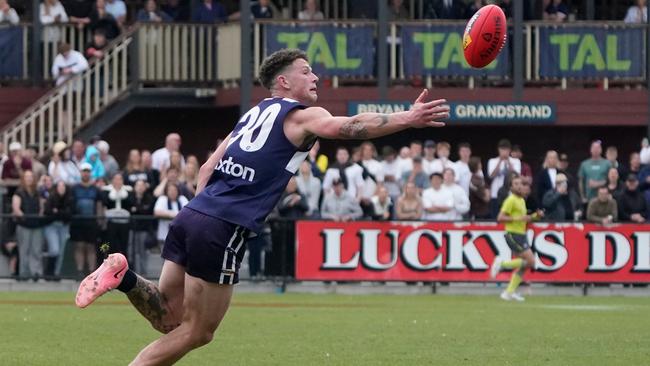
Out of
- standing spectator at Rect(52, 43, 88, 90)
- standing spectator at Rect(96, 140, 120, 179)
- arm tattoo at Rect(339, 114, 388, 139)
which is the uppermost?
standing spectator at Rect(52, 43, 88, 90)

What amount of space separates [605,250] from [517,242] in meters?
2.02

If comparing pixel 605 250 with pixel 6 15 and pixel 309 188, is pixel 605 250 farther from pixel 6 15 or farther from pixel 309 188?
pixel 6 15

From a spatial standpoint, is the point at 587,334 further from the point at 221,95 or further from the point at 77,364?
the point at 221,95

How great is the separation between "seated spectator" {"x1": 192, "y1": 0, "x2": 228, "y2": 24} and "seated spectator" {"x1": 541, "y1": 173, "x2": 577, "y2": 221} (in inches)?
283

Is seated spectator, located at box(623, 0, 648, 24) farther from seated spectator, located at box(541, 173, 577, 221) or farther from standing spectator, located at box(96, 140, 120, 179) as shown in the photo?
standing spectator, located at box(96, 140, 120, 179)

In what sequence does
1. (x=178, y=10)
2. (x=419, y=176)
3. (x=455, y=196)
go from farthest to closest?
(x=178, y=10) → (x=419, y=176) → (x=455, y=196)

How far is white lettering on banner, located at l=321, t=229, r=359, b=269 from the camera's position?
24.2m

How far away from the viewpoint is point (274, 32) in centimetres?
2869

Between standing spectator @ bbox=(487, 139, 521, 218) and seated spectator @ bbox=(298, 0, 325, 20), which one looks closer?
standing spectator @ bbox=(487, 139, 521, 218)

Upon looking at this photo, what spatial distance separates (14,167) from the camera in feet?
81.1

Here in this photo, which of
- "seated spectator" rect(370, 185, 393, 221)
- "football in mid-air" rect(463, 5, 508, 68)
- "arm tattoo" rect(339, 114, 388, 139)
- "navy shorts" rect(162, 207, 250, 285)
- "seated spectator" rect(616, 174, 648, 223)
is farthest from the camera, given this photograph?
"seated spectator" rect(616, 174, 648, 223)

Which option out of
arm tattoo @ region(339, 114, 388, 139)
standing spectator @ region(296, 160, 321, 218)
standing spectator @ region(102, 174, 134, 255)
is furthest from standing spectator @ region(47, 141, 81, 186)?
arm tattoo @ region(339, 114, 388, 139)

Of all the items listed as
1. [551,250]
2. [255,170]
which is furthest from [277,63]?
[551,250]

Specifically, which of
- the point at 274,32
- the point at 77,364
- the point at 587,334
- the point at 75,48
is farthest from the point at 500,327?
the point at 75,48
